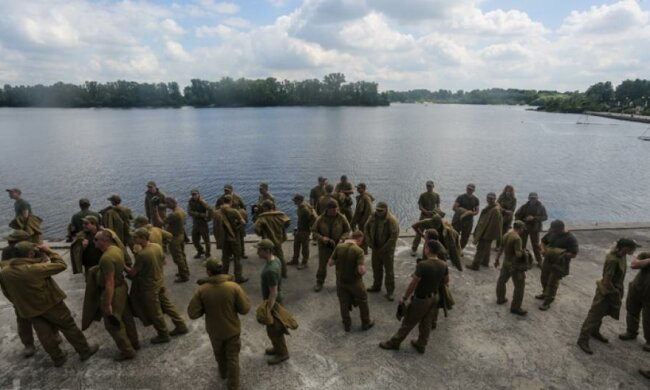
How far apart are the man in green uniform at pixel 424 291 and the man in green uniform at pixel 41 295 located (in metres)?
5.59

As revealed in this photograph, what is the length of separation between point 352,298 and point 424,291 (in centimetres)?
164

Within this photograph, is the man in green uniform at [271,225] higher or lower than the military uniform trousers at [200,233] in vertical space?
higher

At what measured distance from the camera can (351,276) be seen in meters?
7.03

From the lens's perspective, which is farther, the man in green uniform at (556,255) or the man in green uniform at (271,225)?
the man in green uniform at (271,225)

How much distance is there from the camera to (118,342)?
6375 mm

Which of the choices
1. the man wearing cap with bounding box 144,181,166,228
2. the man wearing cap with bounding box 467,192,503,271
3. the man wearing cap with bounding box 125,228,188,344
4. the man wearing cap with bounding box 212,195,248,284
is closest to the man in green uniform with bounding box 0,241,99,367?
the man wearing cap with bounding box 125,228,188,344

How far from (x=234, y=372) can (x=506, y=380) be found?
4411 millimetres

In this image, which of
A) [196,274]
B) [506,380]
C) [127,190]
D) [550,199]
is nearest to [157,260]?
[196,274]

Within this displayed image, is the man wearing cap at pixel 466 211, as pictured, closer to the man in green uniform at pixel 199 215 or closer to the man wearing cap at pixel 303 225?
the man wearing cap at pixel 303 225

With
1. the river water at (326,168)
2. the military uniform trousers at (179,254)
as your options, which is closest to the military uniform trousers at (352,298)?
the military uniform trousers at (179,254)

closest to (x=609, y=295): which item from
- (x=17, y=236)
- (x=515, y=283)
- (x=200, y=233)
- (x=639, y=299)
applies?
(x=639, y=299)

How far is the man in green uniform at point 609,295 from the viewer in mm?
6719

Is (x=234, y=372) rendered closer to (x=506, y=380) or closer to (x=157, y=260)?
(x=157, y=260)

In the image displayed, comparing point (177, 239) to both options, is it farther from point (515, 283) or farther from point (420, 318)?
point (515, 283)
